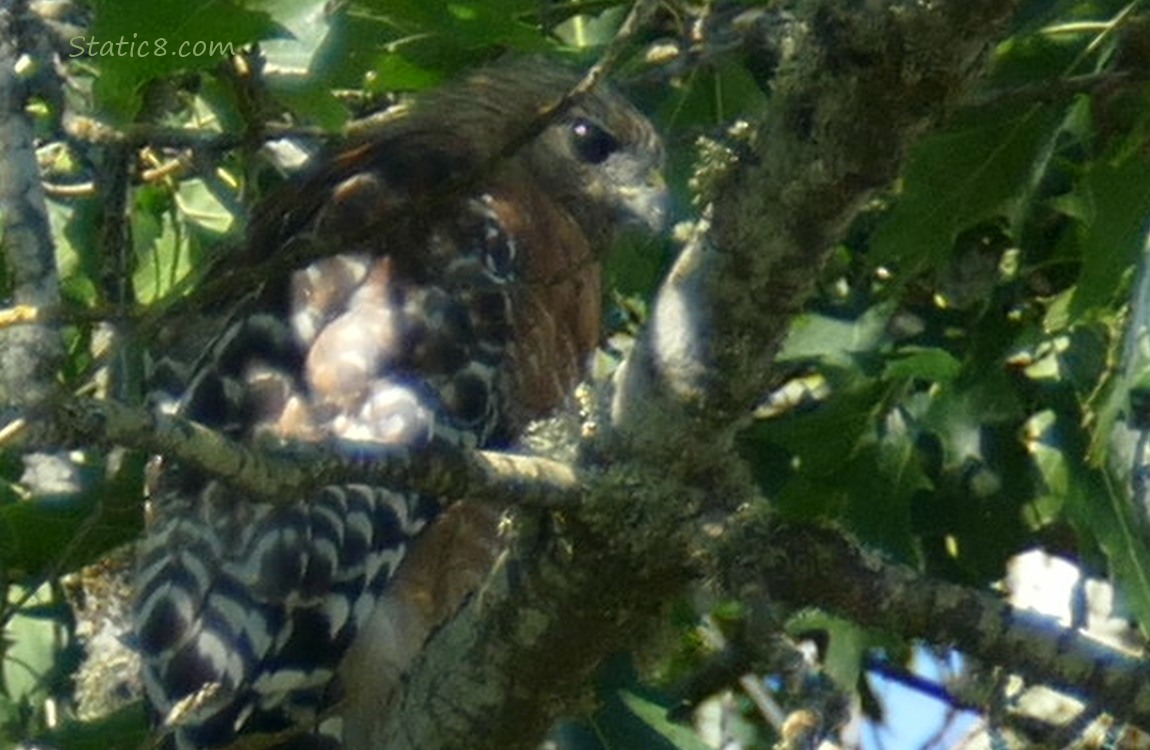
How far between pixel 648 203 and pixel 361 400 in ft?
3.86

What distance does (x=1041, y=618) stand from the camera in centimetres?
292

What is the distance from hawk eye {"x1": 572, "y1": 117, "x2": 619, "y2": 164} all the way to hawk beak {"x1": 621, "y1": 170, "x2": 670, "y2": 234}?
0.17 m

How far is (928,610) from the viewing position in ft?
9.58

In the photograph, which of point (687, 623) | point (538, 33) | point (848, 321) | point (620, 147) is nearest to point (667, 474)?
point (538, 33)

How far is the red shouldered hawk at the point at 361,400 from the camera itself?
3.97 metres

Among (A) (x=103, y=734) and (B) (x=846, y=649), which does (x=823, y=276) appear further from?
(A) (x=103, y=734)

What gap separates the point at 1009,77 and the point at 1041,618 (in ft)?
3.69

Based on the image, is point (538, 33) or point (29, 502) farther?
point (29, 502)

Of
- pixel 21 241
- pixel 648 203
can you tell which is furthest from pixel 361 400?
pixel 21 241

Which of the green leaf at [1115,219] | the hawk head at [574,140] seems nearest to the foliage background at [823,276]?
the green leaf at [1115,219]

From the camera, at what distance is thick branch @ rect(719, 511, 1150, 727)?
2881 mm

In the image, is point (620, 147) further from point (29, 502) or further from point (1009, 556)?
point (29, 502)

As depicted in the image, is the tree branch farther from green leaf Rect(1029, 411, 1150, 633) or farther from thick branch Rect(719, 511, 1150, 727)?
green leaf Rect(1029, 411, 1150, 633)

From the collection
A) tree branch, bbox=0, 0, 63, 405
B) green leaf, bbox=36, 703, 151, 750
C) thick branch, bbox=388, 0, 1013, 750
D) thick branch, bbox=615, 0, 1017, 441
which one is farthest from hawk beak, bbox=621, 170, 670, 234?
tree branch, bbox=0, 0, 63, 405
